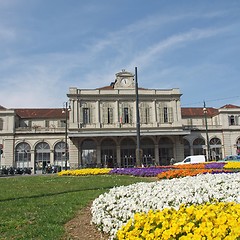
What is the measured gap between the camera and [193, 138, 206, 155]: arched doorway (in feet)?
158

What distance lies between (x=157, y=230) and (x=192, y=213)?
30.6 inches

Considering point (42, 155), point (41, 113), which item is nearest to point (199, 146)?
point (42, 155)

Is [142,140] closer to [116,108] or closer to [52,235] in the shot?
[116,108]

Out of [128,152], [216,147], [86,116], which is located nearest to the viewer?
[86,116]

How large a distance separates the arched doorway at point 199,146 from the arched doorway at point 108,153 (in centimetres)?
1273

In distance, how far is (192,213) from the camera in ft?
12.9

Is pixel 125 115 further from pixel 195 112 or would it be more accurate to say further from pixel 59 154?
pixel 195 112

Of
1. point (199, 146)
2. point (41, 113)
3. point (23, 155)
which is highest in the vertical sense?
point (41, 113)

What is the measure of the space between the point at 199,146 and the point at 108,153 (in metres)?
14.4

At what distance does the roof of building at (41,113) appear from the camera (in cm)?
→ 5119

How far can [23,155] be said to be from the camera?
45.2m

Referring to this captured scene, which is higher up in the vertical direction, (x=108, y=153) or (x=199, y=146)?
(x=199, y=146)

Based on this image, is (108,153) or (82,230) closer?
(82,230)

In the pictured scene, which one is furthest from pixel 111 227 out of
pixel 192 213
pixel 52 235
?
pixel 192 213
